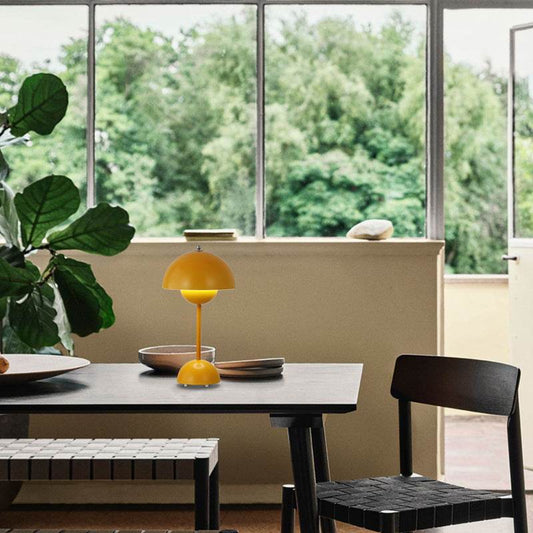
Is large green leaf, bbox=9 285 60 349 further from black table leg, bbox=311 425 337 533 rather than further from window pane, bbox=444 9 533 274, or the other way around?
window pane, bbox=444 9 533 274

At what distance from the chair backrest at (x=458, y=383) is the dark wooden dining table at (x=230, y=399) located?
169mm

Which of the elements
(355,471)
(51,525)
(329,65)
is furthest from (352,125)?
(51,525)

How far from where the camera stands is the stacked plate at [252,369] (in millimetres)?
3098

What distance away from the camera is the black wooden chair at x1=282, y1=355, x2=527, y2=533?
2646 millimetres

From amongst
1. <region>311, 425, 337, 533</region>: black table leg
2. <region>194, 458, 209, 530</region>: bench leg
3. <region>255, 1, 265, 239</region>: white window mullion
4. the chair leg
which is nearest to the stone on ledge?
<region>255, 1, 265, 239</region>: white window mullion

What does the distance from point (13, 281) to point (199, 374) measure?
821 millimetres

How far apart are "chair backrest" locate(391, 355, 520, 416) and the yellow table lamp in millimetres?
610

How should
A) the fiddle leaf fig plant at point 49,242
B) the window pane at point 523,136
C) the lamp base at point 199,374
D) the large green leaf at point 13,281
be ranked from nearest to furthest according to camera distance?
1. the lamp base at point 199,374
2. the large green leaf at point 13,281
3. the fiddle leaf fig plant at point 49,242
4. the window pane at point 523,136

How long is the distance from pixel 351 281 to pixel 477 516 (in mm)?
1880

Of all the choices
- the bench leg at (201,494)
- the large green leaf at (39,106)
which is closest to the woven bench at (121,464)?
the bench leg at (201,494)

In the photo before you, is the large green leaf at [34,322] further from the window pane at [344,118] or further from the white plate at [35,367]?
the window pane at [344,118]

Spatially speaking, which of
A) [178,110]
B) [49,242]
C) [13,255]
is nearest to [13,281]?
[13,255]

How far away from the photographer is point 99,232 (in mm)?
3609

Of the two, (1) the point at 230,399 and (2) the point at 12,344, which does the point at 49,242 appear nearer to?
(2) the point at 12,344
